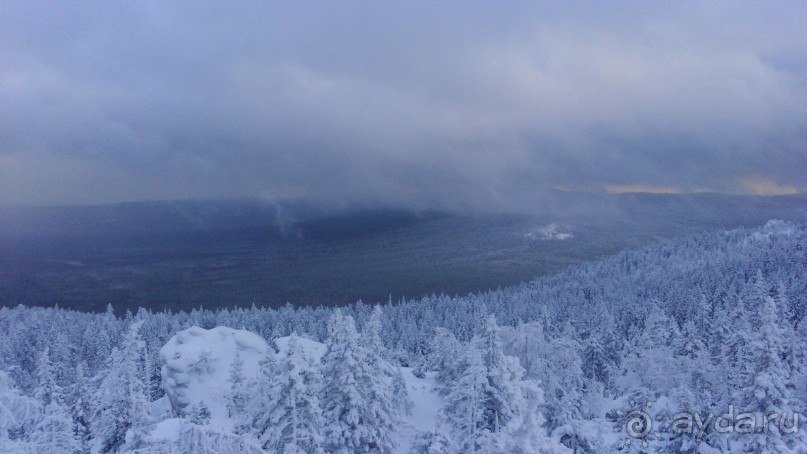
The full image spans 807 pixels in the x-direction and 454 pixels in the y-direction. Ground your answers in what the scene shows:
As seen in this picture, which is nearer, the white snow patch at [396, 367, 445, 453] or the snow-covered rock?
the white snow patch at [396, 367, 445, 453]

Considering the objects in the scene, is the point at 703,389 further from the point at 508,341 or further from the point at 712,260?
the point at 712,260

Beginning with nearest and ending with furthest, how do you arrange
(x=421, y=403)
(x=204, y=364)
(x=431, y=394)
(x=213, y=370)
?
(x=421, y=403) → (x=431, y=394) → (x=204, y=364) → (x=213, y=370)

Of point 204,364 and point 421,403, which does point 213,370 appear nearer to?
point 204,364

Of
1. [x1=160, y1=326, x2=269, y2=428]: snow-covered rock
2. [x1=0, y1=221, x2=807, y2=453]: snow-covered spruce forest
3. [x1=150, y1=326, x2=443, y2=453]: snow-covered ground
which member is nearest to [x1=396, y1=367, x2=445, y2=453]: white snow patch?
[x1=150, y1=326, x2=443, y2=453]: snow-covered ground

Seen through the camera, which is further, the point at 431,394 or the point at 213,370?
the point at 213,370

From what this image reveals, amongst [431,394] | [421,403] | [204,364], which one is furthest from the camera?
[204,364]

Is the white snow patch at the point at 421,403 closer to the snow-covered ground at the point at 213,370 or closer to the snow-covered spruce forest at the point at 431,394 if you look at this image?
the snow-covered ground at the point at 213,370

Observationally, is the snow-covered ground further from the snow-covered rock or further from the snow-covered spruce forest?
the snow-covered spruce forest

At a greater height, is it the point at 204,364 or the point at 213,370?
the point at 204,364

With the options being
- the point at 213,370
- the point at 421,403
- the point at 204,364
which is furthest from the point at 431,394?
the point at 204,364

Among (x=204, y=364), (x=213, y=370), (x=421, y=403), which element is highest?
(x=204, y=364)
